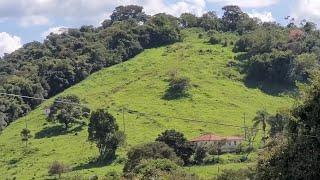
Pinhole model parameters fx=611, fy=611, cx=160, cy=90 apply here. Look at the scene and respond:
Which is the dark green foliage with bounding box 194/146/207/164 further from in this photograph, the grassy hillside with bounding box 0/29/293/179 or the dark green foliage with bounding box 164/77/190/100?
the dark green foliage with bounding box 164/77/190/100

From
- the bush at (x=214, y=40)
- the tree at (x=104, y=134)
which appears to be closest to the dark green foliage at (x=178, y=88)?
the tree at (x=104, y=134)

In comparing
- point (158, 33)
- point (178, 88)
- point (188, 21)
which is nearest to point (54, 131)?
point (178, 88)

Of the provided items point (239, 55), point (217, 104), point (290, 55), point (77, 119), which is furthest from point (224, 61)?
point (77, 119)

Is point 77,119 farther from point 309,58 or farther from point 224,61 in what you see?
point 309,58

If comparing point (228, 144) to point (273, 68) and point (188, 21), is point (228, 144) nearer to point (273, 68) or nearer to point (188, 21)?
point (273, 68)

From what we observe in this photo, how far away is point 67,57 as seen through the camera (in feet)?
375

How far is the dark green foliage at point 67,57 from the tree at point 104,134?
78.7 ft

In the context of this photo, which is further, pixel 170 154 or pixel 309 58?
pixel 309 58

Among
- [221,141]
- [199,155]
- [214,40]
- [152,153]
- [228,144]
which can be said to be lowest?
[199,155]

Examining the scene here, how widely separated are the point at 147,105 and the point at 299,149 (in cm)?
7015

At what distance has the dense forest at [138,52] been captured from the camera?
327 ft

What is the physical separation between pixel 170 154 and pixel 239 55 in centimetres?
5241

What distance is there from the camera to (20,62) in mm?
123812

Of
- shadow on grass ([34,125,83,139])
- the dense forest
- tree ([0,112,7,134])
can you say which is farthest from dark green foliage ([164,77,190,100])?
tree ([0,112,7,134])
